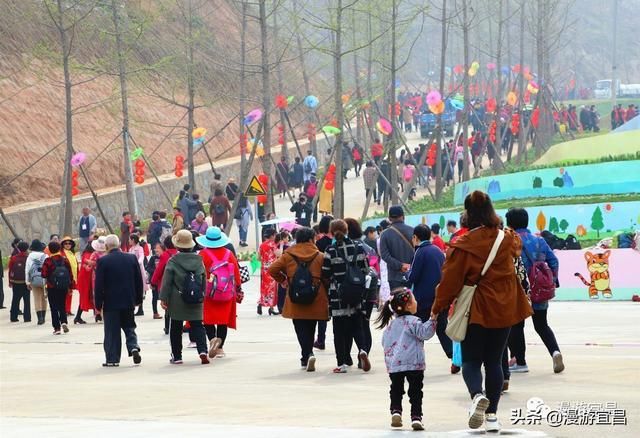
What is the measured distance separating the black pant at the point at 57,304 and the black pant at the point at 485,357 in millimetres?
12512

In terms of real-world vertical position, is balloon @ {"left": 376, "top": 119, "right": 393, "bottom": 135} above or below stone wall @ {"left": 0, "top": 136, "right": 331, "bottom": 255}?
above

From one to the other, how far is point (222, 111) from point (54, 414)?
4729cm

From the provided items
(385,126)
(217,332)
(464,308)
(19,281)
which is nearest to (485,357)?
(464,308)

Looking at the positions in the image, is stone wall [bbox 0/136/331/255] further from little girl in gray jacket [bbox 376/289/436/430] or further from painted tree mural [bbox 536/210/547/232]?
little girl in gray jacket [bbox 376/289/436/430]

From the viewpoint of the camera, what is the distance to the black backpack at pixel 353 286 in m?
13.9

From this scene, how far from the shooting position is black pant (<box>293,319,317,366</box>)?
14344 mm

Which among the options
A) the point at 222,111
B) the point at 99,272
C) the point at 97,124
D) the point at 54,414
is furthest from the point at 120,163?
the point at 54,414

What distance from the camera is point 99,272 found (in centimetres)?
1575

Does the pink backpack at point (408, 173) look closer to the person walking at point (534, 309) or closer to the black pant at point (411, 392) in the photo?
the person walking at point (534, 309)

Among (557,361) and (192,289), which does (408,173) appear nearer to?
(192,289)

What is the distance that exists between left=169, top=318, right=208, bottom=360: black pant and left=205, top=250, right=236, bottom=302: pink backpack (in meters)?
0.34

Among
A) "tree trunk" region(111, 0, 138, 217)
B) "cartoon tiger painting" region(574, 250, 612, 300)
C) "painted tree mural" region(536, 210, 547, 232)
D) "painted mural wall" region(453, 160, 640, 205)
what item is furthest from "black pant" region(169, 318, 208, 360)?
"painted mural wall" region(453, 160, 640, 205)

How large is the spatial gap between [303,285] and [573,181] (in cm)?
2201

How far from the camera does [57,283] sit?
21.2 meters
